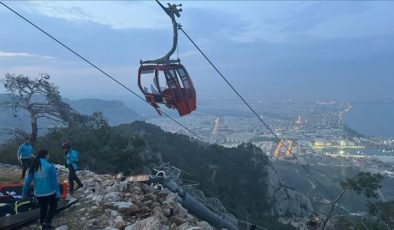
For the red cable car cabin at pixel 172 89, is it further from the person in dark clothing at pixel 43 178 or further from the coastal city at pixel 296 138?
the coastal city at pixel 296 138

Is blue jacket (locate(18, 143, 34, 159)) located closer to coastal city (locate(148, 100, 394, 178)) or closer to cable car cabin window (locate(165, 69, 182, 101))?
cable car cabin window (locate(165, 69, 182, 101))

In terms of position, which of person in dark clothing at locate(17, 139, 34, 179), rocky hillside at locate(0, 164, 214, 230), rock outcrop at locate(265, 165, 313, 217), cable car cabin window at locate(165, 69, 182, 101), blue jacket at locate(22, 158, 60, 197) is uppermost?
cable car cabin window at locate(165, 69, 182, 101)

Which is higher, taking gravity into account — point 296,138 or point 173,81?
point 173,81

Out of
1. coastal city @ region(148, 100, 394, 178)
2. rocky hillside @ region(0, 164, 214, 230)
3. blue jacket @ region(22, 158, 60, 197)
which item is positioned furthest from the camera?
coastal city @ region(148, 100, 394, 178)

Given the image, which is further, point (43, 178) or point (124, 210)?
point (124, 210)

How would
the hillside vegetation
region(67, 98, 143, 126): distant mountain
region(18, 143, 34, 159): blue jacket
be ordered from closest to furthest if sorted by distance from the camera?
A: region(18, 143, 34, 159): blue jacket
the hillside vegetation
region(67, 98, 143, 126): distant mountain

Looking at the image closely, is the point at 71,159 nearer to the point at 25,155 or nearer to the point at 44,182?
the point at 25,155

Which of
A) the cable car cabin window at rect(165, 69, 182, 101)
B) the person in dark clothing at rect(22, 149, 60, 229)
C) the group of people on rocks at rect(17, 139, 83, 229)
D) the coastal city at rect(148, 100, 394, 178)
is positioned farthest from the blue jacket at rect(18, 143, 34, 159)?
the coastal city at rect(148, 100, 394, 178)

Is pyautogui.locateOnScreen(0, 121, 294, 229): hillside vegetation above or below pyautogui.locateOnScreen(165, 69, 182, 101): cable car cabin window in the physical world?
below

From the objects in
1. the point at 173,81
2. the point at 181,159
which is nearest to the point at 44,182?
the point at 173,81
